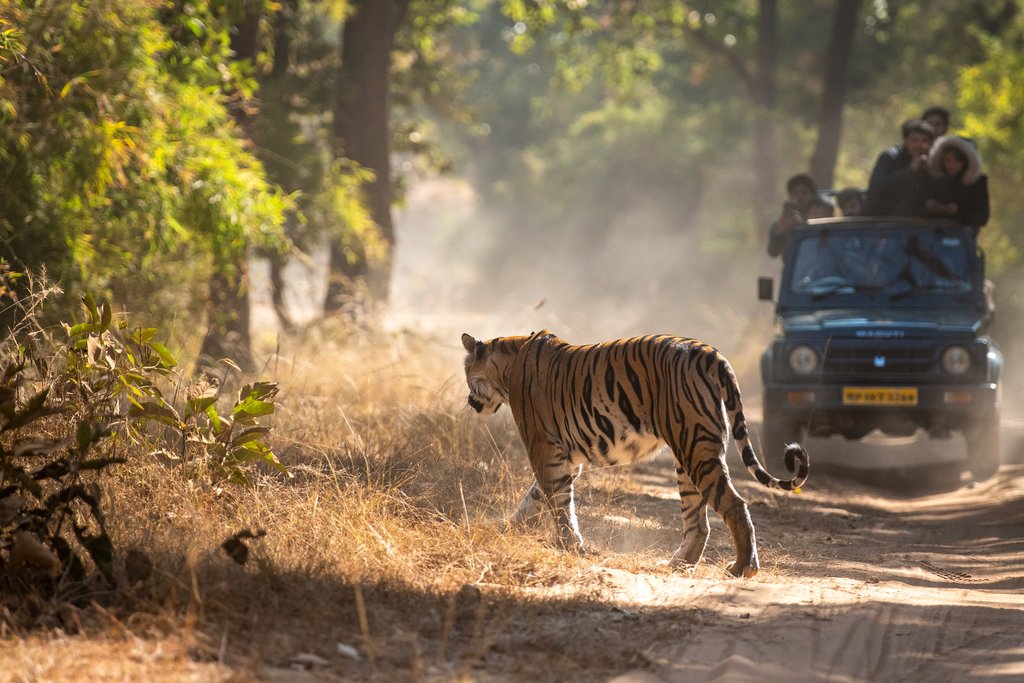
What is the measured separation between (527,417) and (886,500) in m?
4.45

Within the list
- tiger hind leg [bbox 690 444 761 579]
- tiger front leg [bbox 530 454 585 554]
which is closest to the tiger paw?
tiger hind leg [bbox 690 444 761 579]

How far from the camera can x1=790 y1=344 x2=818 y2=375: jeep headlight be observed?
10414mm

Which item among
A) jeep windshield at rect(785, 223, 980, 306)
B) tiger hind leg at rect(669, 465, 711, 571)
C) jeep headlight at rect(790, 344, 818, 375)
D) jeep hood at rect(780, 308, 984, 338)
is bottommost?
tiger hind leg at rect(669, 465, 711, 571)

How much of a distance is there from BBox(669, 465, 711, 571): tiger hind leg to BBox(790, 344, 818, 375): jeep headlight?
389 centimetres

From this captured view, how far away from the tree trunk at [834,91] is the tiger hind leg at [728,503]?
1545 centimetres

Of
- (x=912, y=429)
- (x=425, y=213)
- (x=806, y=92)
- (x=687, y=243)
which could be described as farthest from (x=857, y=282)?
(x=425, y=213)

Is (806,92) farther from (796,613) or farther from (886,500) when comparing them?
(796,613)

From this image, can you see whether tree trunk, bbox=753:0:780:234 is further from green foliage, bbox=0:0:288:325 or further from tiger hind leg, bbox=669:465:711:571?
tiger hind leg, bbox=669:465:711:571

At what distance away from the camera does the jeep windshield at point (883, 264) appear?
36.1 feet

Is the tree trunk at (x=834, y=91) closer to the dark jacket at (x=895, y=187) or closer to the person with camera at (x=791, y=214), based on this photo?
the person with camera at (x=791, y=214)

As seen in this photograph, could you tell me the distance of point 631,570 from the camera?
6496 mm

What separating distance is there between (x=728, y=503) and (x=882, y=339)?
172 inches

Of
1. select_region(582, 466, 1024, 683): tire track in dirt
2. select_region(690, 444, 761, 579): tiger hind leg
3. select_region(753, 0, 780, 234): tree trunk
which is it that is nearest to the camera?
select_region(582, 466, 1024, 683): tire track in dirt

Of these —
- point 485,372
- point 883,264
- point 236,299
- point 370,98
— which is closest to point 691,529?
point 485,372
